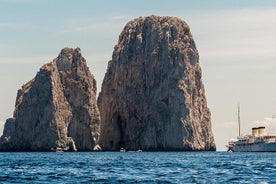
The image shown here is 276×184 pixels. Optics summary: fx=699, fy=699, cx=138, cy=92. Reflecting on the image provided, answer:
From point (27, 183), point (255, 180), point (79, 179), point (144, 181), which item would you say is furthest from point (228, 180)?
point (27, 183)

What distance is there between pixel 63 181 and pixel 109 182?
437cm

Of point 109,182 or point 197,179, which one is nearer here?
point 109,182

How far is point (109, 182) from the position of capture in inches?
2517

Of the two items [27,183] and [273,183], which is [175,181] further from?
[27,183]

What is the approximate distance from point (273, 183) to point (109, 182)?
14.8m

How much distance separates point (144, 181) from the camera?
65.3 m

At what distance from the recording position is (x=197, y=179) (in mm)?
68188

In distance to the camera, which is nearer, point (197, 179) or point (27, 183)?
point (27, 183)

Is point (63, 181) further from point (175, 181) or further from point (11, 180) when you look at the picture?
point (175, 181)

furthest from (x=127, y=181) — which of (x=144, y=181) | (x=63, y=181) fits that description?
(x=63, y=181)

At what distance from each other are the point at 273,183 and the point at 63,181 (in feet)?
62.8

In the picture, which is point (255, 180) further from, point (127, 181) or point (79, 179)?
point (79, 179)

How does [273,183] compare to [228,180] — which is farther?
[228,180]

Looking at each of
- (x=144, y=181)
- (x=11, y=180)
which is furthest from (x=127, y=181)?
(x=11, y=180)
